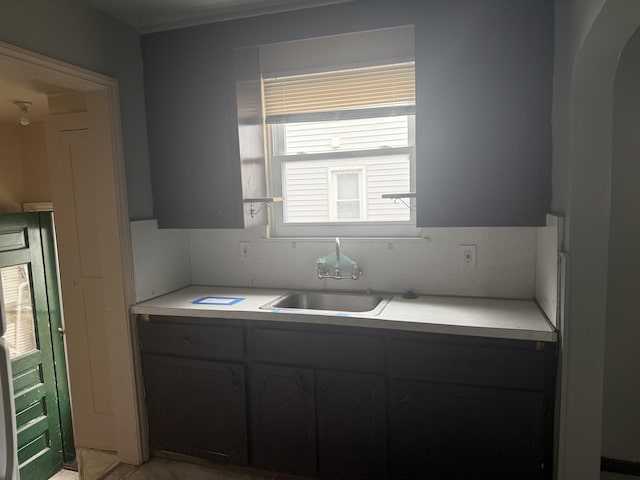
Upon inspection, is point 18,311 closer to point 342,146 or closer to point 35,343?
point 35,343

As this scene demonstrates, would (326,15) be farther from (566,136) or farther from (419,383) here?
(419,383)

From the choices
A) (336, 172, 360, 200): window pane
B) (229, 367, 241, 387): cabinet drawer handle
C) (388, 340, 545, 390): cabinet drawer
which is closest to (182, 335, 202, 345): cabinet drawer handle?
(229, 367, 241, 387): cabinet drawer handle

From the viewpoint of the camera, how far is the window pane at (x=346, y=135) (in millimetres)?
2516

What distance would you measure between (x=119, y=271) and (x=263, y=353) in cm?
94

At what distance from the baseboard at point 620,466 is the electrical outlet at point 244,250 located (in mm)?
2304

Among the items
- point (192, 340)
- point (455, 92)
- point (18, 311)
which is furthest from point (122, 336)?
point (455, 92)

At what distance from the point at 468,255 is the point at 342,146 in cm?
98

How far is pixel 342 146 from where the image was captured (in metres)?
2.62

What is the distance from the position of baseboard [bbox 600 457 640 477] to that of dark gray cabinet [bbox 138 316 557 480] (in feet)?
2.35

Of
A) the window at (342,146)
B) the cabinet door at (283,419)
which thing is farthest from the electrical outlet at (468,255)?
the cabinet door at (283,419)

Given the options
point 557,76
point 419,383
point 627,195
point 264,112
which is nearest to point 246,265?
point 264,112

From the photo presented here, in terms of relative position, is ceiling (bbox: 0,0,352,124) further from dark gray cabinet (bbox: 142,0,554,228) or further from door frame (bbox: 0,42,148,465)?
door frame (bbox: 0,42,148,465)

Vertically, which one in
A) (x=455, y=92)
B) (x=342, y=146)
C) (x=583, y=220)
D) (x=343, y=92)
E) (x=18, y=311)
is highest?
(x=343, y=92)

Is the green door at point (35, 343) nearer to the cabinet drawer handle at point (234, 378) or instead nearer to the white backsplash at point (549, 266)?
the cabinet drawer handle at point (234, 378)
